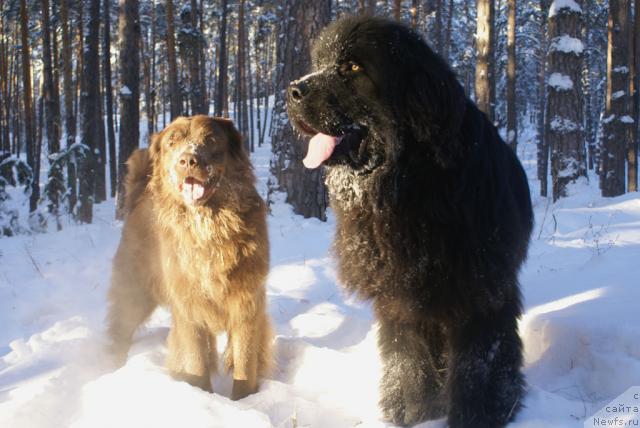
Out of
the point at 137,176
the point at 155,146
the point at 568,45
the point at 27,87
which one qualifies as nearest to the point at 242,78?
the point at 27,87

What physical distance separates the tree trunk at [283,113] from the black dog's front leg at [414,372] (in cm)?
484

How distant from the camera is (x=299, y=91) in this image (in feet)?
7.98

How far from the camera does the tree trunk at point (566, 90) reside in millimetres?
9531

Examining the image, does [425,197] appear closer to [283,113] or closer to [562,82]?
[283,113]

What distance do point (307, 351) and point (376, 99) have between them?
2.13 m

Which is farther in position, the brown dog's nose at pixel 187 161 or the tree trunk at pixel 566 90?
the tree trunk at pixel 566 90

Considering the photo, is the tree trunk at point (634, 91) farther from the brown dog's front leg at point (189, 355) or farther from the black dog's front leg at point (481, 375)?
the brown dog's front leg at point (189, 355)

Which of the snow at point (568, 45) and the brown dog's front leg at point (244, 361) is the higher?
the snow at point (568, 45)

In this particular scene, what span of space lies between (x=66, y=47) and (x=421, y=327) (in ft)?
66.7

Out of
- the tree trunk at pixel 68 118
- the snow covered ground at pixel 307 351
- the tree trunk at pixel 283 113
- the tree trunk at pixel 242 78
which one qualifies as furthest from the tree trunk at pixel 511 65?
the tree trunk at pixel 68 118

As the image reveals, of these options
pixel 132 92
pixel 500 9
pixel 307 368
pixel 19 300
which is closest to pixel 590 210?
pixel 307 368

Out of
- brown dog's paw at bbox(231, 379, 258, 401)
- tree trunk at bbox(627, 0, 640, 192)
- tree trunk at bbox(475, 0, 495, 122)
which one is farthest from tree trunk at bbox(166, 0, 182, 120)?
brown dog's paw at bbox(231, 379, 258, 401)

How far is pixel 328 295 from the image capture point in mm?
5250

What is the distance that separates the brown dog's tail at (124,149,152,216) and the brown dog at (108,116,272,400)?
444mm
